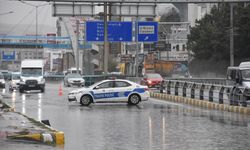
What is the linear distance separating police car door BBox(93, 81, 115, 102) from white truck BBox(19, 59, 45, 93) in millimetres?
19186

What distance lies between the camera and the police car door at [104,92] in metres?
30.6

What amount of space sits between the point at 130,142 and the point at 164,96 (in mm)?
24405

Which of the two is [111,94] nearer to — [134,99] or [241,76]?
[134,99]

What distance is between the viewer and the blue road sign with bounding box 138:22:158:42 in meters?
55.7

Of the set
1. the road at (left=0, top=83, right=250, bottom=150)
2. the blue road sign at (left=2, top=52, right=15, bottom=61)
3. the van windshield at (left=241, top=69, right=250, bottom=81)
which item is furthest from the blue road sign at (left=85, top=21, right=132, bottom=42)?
the blue road sign at (left=2, top=52, right=15, bottom=61)

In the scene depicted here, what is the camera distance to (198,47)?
76688 millimetres

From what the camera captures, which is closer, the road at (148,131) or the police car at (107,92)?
the road at (148,131)

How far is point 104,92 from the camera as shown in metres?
30.7

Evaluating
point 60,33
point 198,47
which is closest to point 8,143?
point 198,47

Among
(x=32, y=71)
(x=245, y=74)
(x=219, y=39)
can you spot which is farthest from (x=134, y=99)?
(x=219, y=39)

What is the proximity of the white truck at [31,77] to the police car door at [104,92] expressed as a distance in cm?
1919

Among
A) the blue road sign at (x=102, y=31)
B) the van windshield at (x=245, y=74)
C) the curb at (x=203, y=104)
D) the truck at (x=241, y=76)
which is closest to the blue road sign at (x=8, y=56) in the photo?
the blue road sign at (x=102, y=31)

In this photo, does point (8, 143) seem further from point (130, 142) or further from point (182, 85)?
point (182, 85)

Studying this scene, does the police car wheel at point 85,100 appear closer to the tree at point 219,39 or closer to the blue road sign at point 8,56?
the tree at point 219,39
